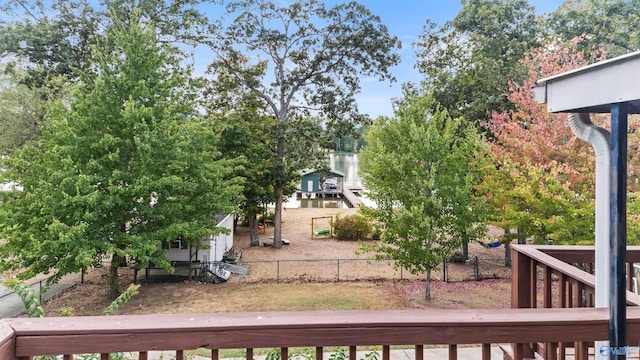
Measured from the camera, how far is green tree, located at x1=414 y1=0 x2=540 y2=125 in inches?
605

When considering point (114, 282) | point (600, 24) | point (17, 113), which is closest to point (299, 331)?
point (114, 282)

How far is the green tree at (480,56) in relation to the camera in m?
15.4

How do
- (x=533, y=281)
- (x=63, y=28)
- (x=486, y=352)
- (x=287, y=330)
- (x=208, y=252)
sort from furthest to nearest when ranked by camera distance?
(x=63, y=28) < (x=208, y=252) < (x=533, y=281) < (x=486, y=352) < (x=287, y=330)

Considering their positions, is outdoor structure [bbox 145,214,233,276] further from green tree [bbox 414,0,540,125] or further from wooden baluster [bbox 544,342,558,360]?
wooden baluster [bbox 544,342,558,360]

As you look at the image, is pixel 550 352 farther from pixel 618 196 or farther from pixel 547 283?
pixel 618 196

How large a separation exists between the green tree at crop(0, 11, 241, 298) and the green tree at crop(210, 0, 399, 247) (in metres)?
7.09

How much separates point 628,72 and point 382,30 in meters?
17.1

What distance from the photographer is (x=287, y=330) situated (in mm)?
1333

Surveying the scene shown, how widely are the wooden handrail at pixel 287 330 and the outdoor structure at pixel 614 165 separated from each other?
0.16 metres

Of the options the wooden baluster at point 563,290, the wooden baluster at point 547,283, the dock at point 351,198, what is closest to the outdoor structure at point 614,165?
the wooden baluster at point 563,290

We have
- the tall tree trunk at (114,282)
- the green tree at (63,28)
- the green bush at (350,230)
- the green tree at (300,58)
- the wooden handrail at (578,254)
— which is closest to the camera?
the wooden handrail at (578,254)

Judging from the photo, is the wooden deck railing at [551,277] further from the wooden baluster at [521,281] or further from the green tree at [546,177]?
the green tree at [546,177]

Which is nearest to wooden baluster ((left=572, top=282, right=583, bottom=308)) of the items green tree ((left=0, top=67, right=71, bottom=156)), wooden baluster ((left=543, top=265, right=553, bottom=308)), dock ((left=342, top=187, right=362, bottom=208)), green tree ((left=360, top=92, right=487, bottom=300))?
wooden baluster ((left=543, top=265, right=553, bottom=308))

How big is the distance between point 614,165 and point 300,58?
1695 cm
